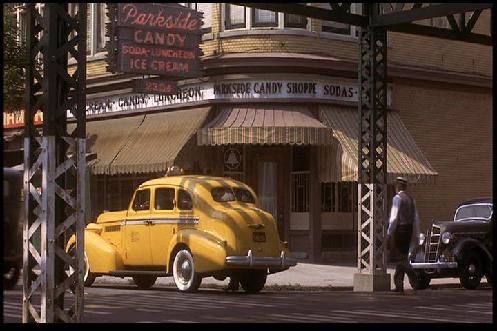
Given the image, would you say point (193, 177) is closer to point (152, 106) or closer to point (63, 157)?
point (63, 157)

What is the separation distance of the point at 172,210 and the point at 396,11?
219 inches

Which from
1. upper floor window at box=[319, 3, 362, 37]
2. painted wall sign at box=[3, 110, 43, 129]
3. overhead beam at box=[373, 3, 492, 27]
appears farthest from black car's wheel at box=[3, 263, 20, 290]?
painted wall sign at box=[3, 110, 43, 129]

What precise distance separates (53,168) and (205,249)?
7.05m

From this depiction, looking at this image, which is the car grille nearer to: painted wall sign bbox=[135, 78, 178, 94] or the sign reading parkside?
the sign reading parkside

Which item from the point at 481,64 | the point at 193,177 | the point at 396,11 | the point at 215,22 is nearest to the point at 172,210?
the point at 193,177

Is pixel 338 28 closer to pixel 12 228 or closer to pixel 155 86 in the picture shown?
pixel 155 86

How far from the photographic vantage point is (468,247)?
21.2 meters

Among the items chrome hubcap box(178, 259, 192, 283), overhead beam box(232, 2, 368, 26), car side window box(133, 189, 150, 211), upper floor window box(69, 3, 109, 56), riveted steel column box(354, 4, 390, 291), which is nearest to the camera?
overhead beam box(232, 2, 368, 26)

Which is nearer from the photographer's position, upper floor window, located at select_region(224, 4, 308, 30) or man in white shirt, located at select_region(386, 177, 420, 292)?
man in white shirt, located at select_region(386, 177, 420, 292)

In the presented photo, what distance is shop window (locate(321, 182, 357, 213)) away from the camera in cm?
2928

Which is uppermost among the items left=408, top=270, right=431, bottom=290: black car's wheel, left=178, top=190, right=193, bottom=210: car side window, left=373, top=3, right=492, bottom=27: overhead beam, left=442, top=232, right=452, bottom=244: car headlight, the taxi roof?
left=373, top=3, right=492, bottom=27: overhead beam

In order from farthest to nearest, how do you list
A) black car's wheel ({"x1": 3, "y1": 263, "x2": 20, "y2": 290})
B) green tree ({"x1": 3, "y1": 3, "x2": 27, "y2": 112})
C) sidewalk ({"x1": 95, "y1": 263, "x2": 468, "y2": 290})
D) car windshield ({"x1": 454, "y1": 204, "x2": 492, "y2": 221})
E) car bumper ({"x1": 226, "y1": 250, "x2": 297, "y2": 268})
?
green tree ({"x1": 3, "y1": 3, "x2": 27, "y2": 112})
car windshield ({"x1": 454, "y1": 204, "x2": 492, "y2": 221})
sidewalk ({"x1": 95, "y1": 263, "x2": 468, "y2": 290})
black car's wheel ({"x1": 3, "y1": 263, "x2": 20, "y2": 290})
car bumper ({"x1": 226, "y1": 250, "x2": 297, "y2": 268})

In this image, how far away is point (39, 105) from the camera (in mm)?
12031

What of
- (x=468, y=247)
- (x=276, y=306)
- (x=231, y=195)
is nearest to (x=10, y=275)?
(x=231, y=195)
